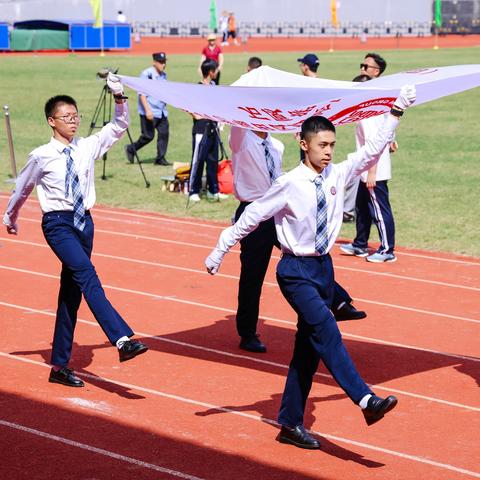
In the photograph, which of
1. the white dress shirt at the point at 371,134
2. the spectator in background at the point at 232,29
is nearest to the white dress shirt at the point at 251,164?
the white dress shirt at the point at 371,134

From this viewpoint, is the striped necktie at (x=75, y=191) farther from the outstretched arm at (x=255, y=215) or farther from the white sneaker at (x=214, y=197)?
the white sneaker at (x=214, y=197)

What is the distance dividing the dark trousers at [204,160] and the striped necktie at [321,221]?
9645 mm

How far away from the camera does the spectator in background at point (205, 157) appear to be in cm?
1655

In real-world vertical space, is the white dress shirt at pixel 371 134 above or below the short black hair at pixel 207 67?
below

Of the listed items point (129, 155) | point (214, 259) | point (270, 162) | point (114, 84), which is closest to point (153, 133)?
point (129, 155)

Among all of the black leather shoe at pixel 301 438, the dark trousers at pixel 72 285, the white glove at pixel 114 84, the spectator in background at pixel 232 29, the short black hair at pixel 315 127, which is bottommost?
the black leather shoe at pixel 301 438

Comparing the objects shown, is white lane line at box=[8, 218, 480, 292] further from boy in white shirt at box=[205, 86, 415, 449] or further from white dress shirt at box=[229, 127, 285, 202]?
boy in white shirt at box=[205, 86, 415, 449]

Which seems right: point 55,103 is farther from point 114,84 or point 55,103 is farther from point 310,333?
point 310,333

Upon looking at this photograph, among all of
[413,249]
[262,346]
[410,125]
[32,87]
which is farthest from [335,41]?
[262,346]

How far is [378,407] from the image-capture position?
21.4ft

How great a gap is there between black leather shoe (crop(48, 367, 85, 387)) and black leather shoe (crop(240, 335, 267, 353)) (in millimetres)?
1550

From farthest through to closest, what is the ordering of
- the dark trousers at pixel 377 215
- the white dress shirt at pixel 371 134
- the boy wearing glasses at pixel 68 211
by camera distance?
the dark trousers at pixel 377 215
the white dress shirt at pixel 371 134
the boy wearing glasses at pixel 68 211

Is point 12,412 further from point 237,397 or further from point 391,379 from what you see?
point 391,379

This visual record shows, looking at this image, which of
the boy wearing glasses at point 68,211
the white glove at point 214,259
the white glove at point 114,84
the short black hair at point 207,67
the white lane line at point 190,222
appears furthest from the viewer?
the short black hair at point 207,67
